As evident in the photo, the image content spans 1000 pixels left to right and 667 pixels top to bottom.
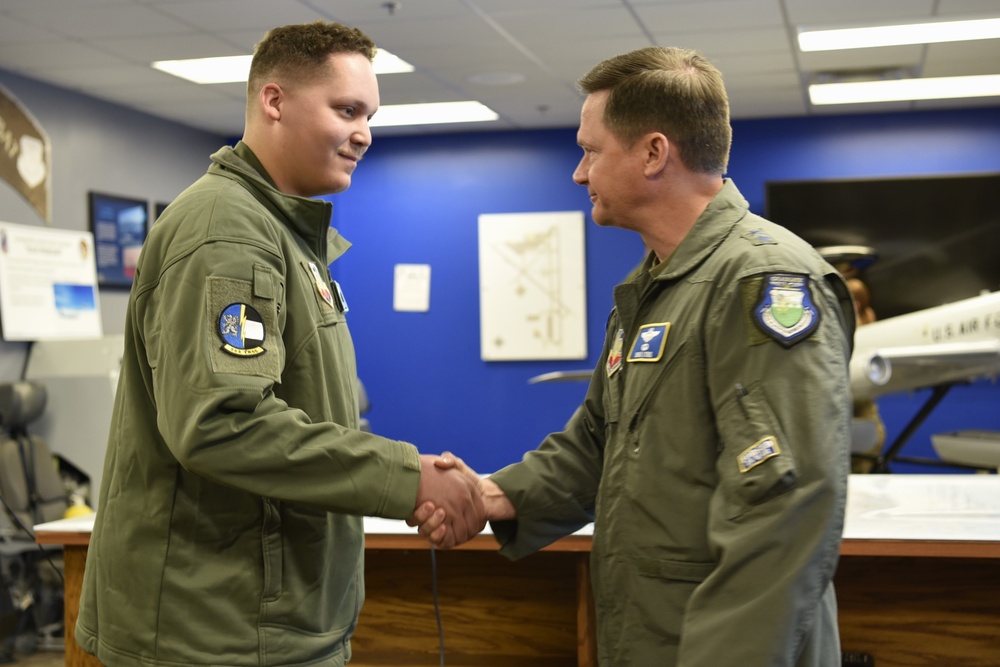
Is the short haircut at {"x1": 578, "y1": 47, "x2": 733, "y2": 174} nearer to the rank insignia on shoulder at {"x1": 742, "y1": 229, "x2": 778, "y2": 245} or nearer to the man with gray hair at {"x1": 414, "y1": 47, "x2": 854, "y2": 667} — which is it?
the man with gray hair at {"x1": 414, "y1": 47, "x2": 854, "y2": 667}

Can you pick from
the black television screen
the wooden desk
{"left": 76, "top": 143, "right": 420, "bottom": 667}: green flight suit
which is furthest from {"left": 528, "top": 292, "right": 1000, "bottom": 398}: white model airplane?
{"left": 76, "top": 143, "right": 420, "bottom": 667}: green flight suit

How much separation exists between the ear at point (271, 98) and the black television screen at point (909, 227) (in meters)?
6.56

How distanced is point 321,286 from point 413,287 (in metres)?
7.12

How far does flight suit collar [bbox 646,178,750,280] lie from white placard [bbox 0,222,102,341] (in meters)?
5.45

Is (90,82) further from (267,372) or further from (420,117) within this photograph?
(267,372)

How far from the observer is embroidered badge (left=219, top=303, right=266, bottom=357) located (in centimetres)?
156

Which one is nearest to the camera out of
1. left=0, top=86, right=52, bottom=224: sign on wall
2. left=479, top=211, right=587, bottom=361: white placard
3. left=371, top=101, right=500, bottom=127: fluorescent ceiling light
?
left=0, top=86, right=52, bottom=224: sign on wall

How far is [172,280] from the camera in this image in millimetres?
1600

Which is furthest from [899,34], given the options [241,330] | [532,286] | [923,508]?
[241,330]

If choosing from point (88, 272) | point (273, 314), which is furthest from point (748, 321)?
point (88, 272)

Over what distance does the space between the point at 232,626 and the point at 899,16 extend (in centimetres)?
531

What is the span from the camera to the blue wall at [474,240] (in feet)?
27.2

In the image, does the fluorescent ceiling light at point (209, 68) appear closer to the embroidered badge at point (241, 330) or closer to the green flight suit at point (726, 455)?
the embroidered badge at point (241, 330)

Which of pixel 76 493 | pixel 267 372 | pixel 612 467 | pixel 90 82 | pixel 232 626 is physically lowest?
pixel 76 493
